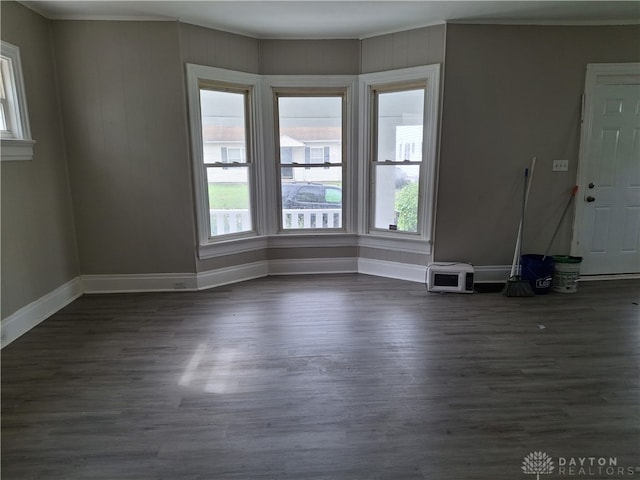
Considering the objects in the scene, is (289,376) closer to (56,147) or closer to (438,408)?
(438,408)

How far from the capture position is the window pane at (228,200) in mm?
4359

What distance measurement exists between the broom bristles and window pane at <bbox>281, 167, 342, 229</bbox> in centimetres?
200

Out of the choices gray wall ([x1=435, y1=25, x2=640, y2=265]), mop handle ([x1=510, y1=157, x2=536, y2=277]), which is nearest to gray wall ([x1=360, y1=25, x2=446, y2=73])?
gray wall ([x1=435, y1=25, x2=640, y2=265])

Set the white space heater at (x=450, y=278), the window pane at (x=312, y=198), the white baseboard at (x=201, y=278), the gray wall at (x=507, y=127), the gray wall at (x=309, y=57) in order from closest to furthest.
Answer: the white baseboard at (x=201, y=278) → the gray wall at (x=507, y=127) → the white space heater at (x=450, y=278) → the gray wall at (x=309, y=57) → the window pane at (x=312, y=198)

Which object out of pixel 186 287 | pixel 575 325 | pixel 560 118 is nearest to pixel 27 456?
pixel 186 287

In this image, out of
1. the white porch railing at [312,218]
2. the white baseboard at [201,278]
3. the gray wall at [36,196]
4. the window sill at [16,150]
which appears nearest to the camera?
the window sill at [16,150]

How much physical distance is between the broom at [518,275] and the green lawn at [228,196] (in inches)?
118

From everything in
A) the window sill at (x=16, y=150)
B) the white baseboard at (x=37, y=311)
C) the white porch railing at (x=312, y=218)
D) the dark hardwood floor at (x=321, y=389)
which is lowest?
the dark hardwood floor at (x=321, y=389)

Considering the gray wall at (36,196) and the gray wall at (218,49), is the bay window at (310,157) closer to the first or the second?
the gray wall at (218,49)

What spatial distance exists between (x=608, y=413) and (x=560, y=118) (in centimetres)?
311

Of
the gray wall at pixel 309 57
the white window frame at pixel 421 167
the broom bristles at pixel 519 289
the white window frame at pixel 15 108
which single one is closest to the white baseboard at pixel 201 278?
the white window frame at pixel 421 167

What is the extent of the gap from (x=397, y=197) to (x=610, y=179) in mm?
2295

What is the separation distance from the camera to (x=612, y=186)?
4.30 metres

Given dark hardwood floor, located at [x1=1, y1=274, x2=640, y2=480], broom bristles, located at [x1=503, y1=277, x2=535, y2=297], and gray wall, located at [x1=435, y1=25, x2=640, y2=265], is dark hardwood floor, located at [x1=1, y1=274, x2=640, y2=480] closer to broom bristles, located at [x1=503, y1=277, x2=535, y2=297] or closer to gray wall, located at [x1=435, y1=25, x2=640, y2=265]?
broom bristles, located at [x1=503, y1=277, x2=535, y2=297]
